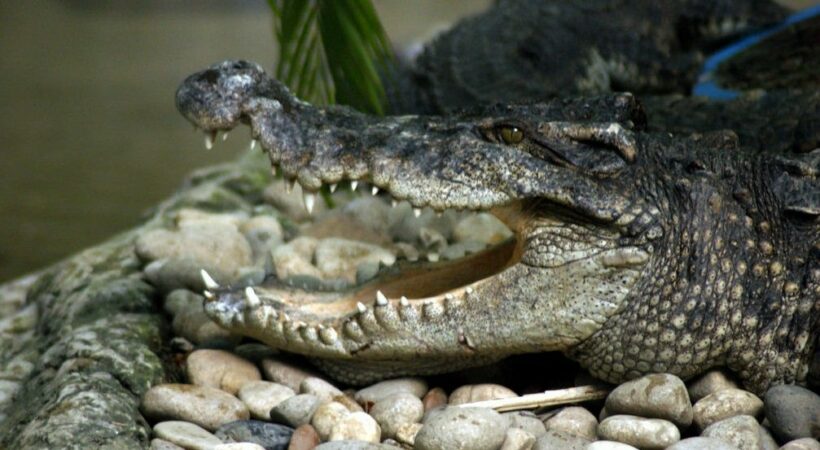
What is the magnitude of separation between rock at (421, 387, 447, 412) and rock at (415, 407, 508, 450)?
0.36m

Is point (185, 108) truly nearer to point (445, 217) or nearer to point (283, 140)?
point (283, 140)

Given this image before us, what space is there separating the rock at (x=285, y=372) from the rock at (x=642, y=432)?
1021 mm

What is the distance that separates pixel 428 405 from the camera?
3023 mm

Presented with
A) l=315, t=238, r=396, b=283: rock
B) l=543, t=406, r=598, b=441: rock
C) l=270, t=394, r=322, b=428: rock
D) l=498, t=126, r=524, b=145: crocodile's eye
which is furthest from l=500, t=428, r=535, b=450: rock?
l=315, t=238, r=396, b=283: rock

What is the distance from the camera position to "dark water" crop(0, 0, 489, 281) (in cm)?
734

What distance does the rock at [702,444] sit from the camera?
2.42 meters

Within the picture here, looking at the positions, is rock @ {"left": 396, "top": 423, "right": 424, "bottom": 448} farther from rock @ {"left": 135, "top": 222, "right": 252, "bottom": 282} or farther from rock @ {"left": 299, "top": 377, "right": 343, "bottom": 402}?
rock @ {"left": 135, "top": 222, "right": 252, "bottom": 282}

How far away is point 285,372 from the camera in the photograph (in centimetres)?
315

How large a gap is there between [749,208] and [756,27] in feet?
18.1

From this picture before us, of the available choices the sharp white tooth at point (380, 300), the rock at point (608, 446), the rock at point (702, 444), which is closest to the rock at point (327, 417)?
the sharp white tooth at point (380, 300)

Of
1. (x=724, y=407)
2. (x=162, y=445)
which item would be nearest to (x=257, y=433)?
(x=162, y=445)

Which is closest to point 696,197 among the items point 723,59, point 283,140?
point 283,140

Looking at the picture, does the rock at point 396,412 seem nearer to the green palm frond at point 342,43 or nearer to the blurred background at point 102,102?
the green palm frond at point 342,43

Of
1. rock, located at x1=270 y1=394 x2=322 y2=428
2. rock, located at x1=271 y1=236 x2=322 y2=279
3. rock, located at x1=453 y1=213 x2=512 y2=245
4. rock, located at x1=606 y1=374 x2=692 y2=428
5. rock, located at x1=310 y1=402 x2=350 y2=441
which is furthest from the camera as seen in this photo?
rock, located at x1=453 y1=213 x2=512 y2=245
